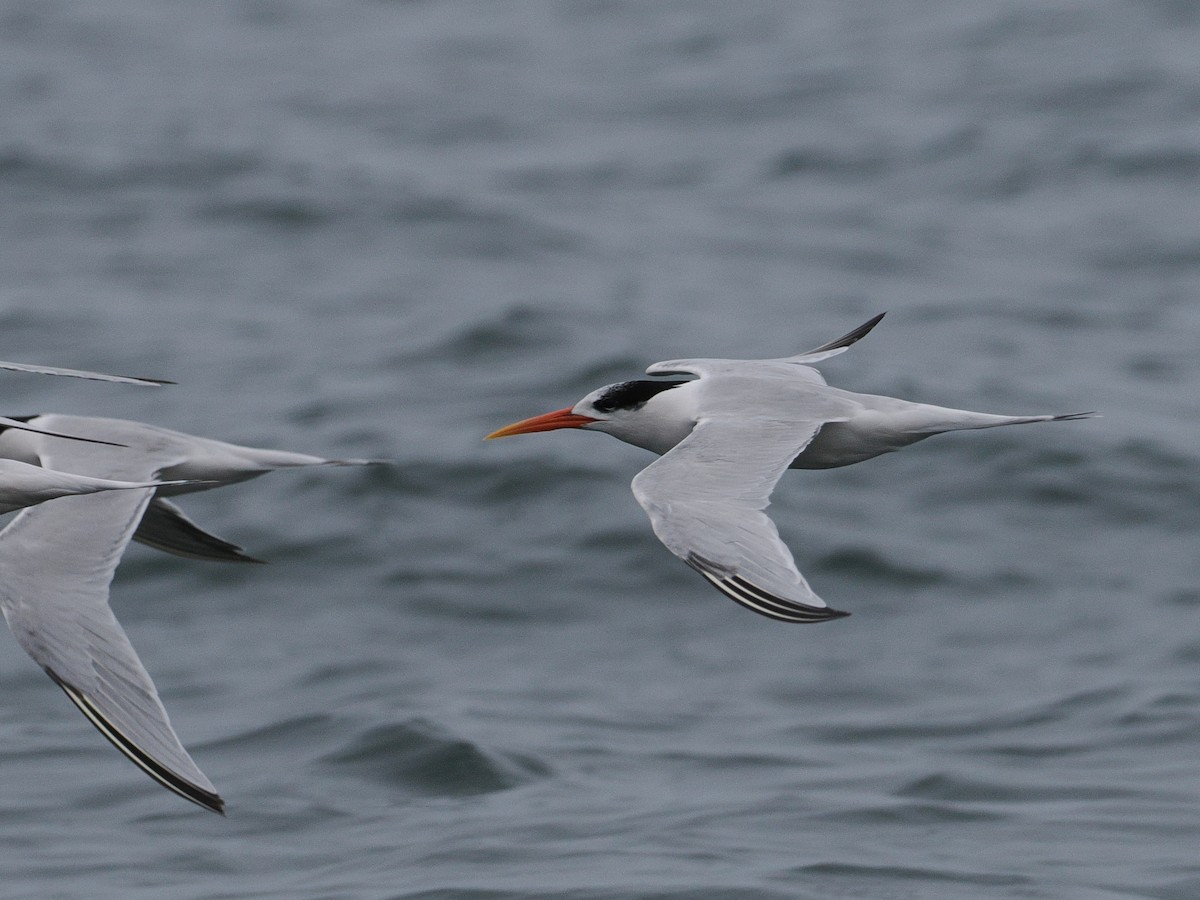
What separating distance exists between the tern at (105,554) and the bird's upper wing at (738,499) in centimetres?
142

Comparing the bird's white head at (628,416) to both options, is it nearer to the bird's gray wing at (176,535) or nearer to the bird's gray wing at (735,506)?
the bird's gray wing at (735,506)

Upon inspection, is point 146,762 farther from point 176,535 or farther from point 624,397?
point 176,535

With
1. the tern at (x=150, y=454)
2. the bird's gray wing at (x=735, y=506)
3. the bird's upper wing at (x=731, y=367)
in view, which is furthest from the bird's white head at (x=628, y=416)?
the tern at (x=150, y=454)

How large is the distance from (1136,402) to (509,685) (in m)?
6.96

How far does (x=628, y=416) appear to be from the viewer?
799 cm

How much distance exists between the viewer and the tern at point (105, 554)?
6.34 metres

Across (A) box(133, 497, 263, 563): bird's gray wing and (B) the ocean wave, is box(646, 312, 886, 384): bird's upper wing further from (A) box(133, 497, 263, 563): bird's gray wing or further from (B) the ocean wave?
(B) the ocean wave

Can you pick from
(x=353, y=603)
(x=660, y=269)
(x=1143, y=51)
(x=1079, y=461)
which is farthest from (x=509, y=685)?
(x=1143, y=51)

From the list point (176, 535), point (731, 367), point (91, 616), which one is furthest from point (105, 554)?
point (731, 367)

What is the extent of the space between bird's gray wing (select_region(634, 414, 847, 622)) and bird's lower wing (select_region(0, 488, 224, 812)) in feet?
5.16

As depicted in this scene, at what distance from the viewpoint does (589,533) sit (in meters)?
16.6

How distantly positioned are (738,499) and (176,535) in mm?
3377

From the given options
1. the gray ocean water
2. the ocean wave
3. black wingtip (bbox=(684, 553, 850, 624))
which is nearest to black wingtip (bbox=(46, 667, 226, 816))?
black wingtip (bbox=(684, 553, 850, 624))

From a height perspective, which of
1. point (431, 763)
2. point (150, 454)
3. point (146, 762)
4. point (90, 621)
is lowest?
point (431, 763)
